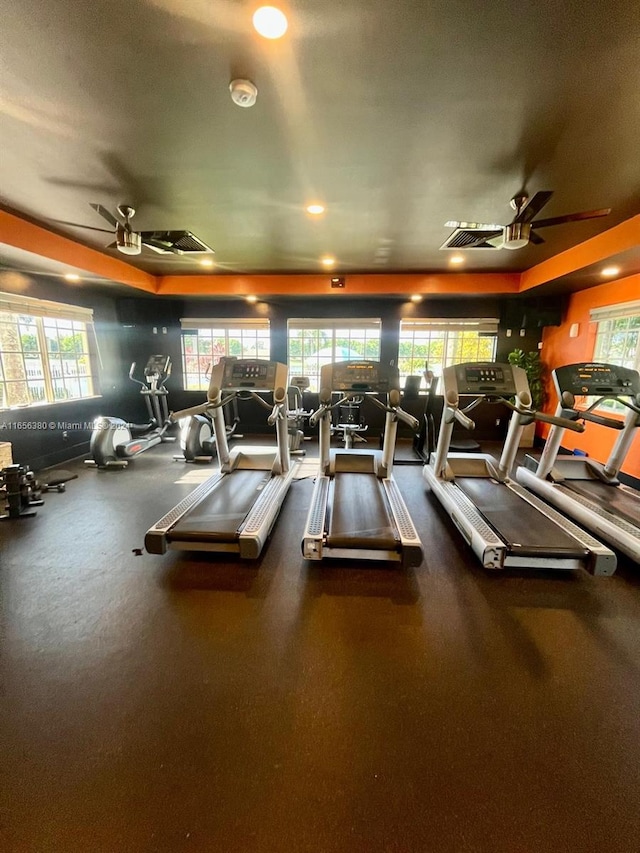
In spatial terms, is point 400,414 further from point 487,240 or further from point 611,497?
point 611,497

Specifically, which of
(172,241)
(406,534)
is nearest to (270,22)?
(172,241)

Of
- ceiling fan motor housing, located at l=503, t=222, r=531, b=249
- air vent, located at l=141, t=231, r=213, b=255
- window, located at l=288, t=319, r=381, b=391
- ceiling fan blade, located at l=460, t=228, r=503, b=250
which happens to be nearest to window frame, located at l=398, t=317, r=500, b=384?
window, located at l=288, t=319, r=381, b=391

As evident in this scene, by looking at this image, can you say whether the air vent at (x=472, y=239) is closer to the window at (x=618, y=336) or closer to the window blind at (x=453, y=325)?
the window at (x=618, y=336)

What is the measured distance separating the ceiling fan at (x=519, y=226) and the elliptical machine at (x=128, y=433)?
4.09 meters

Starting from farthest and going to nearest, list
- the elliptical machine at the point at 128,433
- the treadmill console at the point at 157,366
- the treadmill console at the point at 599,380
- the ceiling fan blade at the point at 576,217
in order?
the treadmill console at the point at 157,366, the elliptical machine at the point at 128,433, the treadmill console at the point at 599,380, the ceiling fan blade at the point at 576,217

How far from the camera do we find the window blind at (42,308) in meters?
4.25

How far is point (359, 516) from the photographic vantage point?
2.83m

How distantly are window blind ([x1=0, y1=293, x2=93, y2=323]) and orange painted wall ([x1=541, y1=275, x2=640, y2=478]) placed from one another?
7566mm

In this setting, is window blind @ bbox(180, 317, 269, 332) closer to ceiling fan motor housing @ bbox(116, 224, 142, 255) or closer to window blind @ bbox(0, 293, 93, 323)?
window blind @ bbox(0, 293, 93, 323)

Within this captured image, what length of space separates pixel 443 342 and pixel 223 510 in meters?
5.14

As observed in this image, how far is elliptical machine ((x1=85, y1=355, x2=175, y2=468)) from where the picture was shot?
185 inches

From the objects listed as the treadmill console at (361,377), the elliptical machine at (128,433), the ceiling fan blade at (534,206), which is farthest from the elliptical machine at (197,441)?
the ceiling fan blade at (534,206)

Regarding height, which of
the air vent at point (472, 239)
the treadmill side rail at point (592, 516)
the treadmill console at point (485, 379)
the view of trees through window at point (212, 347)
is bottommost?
the treadmill side rail at point (592, 516)

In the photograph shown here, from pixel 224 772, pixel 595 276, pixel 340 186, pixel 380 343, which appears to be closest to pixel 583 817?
pixel 224 772
